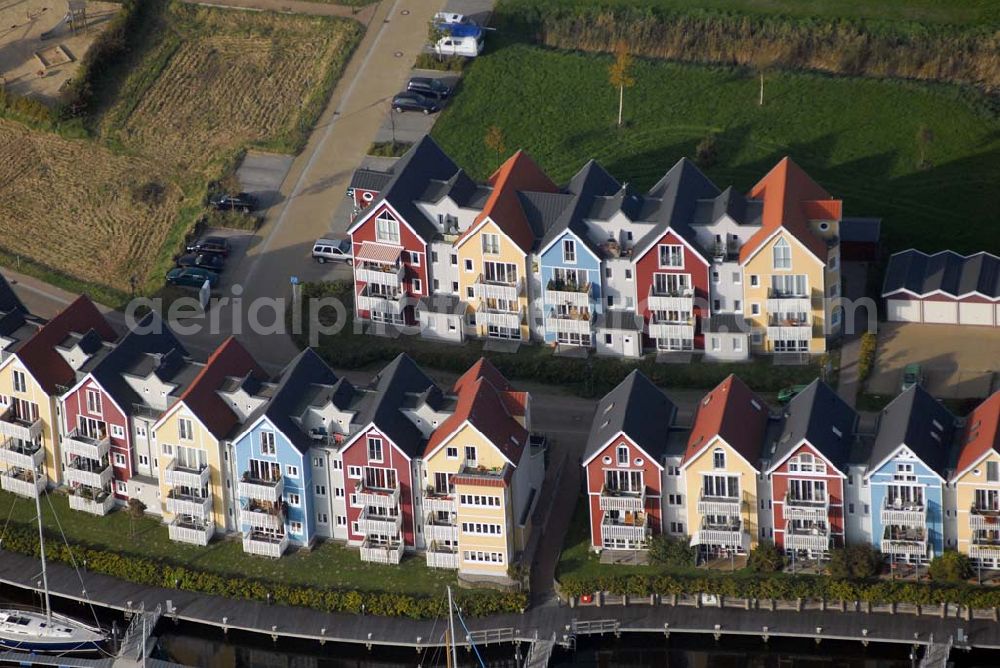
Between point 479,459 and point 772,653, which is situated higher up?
point 479,459

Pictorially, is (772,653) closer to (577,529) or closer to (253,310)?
(577,529)

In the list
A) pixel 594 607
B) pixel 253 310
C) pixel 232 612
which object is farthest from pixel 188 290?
pixel 594 607

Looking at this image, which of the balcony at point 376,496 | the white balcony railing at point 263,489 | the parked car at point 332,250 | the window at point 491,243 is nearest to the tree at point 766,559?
the balcony at point 376,496

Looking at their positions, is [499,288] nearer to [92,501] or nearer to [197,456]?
[197,456]

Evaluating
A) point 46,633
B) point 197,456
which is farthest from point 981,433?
point 46,633

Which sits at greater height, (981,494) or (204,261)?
(204,261)

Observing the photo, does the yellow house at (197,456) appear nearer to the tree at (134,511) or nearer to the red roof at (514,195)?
the tree at (134,511)

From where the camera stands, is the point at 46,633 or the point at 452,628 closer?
the point at 452,628
